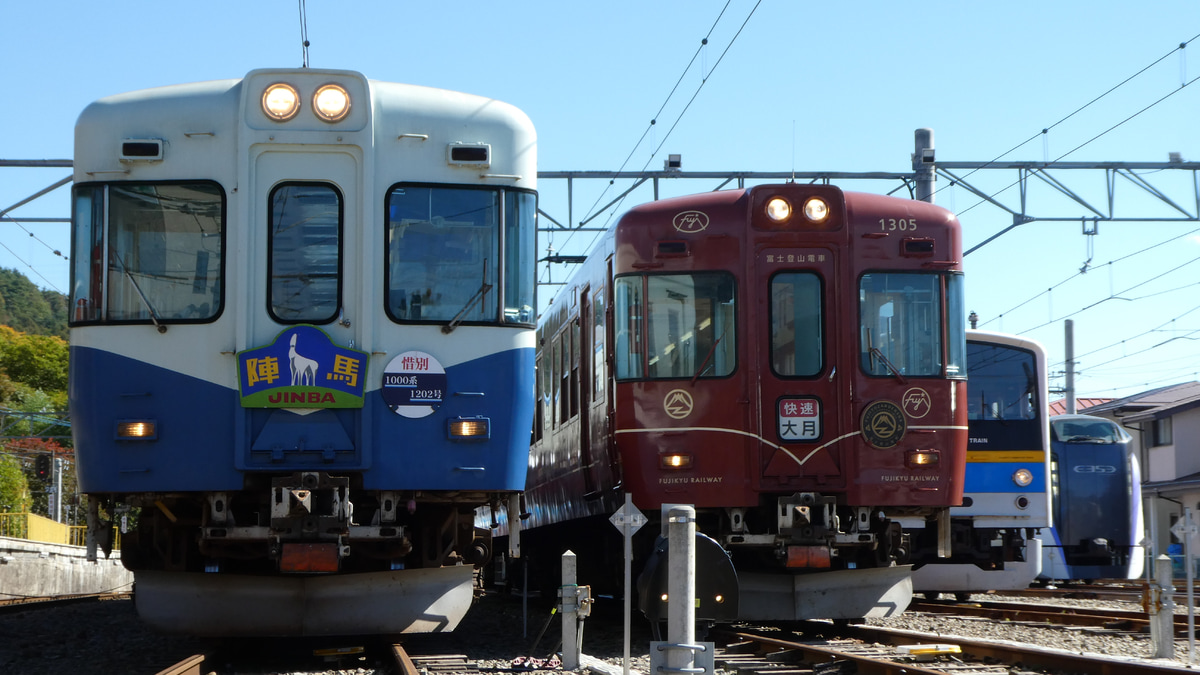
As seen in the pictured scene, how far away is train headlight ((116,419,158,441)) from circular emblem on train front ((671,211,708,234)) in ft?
13.5

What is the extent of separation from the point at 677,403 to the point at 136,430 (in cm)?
386

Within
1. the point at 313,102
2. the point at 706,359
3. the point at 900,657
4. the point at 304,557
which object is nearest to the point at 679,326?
the point at 706,359

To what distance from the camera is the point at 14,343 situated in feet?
250

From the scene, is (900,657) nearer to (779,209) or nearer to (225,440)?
(779,209)

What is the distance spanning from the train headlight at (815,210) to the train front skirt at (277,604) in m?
4.04

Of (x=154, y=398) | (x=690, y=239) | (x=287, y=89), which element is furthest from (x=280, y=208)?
(x=690, y=239)

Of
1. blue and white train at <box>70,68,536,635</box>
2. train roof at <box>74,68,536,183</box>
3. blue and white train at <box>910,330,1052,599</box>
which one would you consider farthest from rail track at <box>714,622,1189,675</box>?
train roof at <box>74,68,536,183</box>

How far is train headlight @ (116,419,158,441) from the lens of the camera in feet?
29.7

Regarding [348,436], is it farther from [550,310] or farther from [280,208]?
[550,310]

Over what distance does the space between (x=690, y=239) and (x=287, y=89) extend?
3.24 meters

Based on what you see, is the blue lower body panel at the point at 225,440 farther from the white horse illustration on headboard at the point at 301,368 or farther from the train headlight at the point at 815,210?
the train headlight at the point at 815,210

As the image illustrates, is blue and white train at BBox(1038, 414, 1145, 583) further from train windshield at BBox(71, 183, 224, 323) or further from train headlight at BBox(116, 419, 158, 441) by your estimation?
train headlight at BBox(116, 419, 158, 441)

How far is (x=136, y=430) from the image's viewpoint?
9.06 m

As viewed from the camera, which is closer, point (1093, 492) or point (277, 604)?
point (277, 604)
